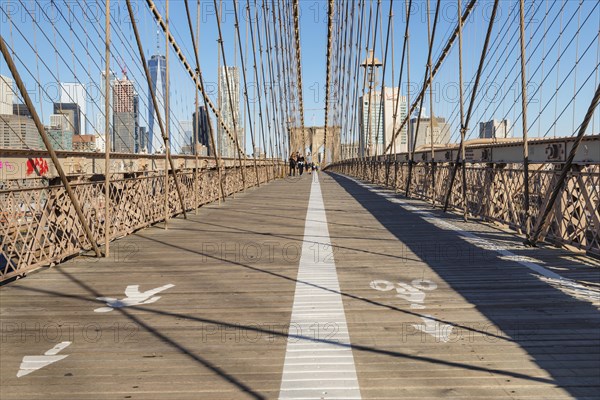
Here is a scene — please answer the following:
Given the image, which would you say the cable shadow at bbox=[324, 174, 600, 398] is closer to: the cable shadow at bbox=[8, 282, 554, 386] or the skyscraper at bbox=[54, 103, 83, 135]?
the cable shadow at bbox=[8, 282, 554, 386]

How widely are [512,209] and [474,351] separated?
5143 millimetres

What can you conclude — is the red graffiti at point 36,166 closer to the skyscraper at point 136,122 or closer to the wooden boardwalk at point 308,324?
the wooden boardwalk at point 308,324

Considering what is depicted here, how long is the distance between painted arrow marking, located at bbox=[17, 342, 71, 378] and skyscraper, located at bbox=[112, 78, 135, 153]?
Result: 37.7ft

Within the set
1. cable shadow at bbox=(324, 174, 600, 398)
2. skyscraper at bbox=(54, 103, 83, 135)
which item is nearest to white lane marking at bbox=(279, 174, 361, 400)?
cable shadow at bbox=(324, 174, 600, 398)

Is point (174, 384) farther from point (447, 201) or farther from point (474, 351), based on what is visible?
point (447, 201)

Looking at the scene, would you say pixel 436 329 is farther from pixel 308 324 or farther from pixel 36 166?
pixel 36 166

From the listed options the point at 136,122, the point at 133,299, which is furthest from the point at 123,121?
the point at 133,299

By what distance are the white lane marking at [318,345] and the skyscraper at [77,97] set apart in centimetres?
756

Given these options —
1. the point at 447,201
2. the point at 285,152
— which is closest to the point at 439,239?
the point at 447,201

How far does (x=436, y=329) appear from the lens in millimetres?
3633

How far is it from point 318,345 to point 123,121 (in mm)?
13101

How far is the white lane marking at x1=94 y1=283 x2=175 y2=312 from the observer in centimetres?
432

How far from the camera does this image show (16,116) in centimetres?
938

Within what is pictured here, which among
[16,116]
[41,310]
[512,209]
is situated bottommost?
[41,310]
